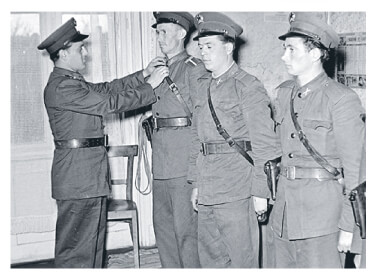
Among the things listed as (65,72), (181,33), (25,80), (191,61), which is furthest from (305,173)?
(25,80)

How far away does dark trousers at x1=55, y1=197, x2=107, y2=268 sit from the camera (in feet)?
11.2

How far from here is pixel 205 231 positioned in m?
3.11

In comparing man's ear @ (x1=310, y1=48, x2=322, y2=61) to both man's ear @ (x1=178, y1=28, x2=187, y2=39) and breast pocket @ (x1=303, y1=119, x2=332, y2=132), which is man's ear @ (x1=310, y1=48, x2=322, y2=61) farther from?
man's ear @ (x1=178, y1=28, x2=187, y2=39)

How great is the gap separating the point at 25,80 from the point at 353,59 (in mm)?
2584

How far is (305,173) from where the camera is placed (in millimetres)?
2594

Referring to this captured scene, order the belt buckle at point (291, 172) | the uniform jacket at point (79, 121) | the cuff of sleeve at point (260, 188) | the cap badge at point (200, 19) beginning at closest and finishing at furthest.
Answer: the belt buckle at point (291, 172), the cuff of sleeve at point (260, 188), the cap badge at point (200, 19), the uniform jacket at point (79, 121)

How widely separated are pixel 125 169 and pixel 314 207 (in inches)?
92.9

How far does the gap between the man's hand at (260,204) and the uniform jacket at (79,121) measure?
0.97 metres

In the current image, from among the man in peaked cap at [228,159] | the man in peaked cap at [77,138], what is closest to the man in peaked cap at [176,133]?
the man in peaked cap at [77,138]

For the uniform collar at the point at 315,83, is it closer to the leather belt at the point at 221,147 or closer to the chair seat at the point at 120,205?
the leather belt at the point at 221,147

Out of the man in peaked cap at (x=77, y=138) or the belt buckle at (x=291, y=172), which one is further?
the man in peaked cap at (x=77, y=138)

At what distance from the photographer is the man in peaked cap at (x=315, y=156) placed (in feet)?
8.06

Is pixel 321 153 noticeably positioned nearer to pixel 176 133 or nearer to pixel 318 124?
pixel 318 124
